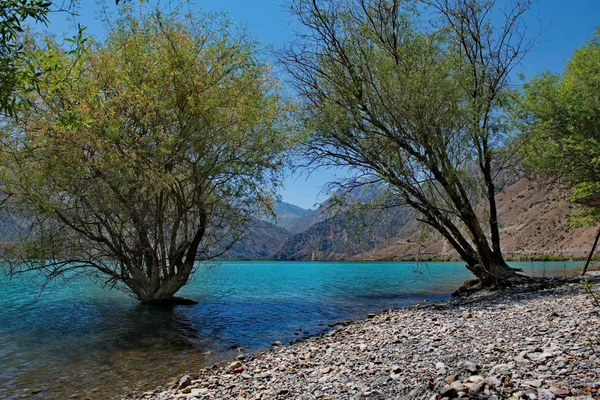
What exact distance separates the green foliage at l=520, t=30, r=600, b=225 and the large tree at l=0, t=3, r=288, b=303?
13.3m

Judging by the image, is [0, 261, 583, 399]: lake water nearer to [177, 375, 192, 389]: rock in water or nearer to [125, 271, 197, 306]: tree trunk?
[125, 271, 197, 306]: tree trunk

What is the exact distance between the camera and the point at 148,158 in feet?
52.9

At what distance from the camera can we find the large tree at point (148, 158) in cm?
1508

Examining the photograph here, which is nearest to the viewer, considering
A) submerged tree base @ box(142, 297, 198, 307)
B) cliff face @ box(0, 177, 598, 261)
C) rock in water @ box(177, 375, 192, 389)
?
rock in water @ box(177, 375, 192, 389)

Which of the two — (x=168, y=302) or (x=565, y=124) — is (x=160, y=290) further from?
(x=565, y=124)

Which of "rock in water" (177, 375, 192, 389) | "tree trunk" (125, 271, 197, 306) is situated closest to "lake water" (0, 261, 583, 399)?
"tree trunk" (125, 271, 197, 306)

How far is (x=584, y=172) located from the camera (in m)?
20.2

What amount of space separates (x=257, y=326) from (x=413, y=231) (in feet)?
32.1

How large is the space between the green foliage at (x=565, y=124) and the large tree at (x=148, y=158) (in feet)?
43.6

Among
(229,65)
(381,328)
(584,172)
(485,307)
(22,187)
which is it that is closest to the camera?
(381,328)

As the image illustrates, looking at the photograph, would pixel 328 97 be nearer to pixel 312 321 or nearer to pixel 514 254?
pixel 312 321

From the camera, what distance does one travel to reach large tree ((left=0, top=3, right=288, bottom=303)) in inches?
594

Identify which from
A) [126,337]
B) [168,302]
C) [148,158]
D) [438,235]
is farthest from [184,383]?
[438,235]

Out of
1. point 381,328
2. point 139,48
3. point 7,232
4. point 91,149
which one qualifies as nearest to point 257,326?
point 381,328
